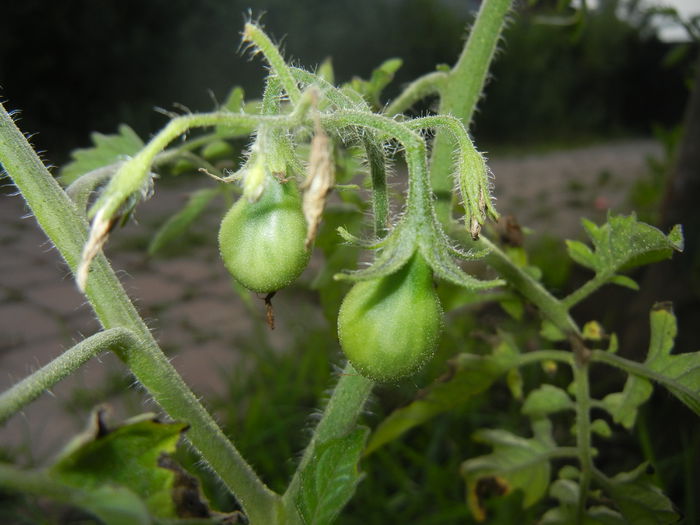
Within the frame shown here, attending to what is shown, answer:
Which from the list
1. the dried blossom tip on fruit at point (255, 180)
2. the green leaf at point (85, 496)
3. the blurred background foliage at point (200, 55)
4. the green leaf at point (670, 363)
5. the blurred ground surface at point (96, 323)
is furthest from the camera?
the blurred background foliage at point (200, 55)

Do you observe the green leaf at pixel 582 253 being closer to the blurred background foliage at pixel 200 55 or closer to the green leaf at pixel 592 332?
the green leaf at pixel 592 332

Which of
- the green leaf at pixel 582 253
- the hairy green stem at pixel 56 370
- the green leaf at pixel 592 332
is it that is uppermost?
the hairy green stem at pixel 56 370

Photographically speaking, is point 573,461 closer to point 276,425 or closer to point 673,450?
point 673,450

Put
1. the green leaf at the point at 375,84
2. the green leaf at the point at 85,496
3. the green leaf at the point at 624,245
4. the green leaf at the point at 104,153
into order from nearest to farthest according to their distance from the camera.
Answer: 1. the green leaf at the point at 85,496
2. the green leaf at the point at 624,245
3. the green leaf at the point at 375,84
4. the green leaf at the point at 104,153

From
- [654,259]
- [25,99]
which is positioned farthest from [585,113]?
[654,259]

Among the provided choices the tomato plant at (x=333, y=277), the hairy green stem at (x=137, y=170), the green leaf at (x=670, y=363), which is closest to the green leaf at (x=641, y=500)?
the tomato plant at (x=333, y=277)

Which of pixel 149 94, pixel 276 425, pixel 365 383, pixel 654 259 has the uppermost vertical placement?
pixel 654 259
